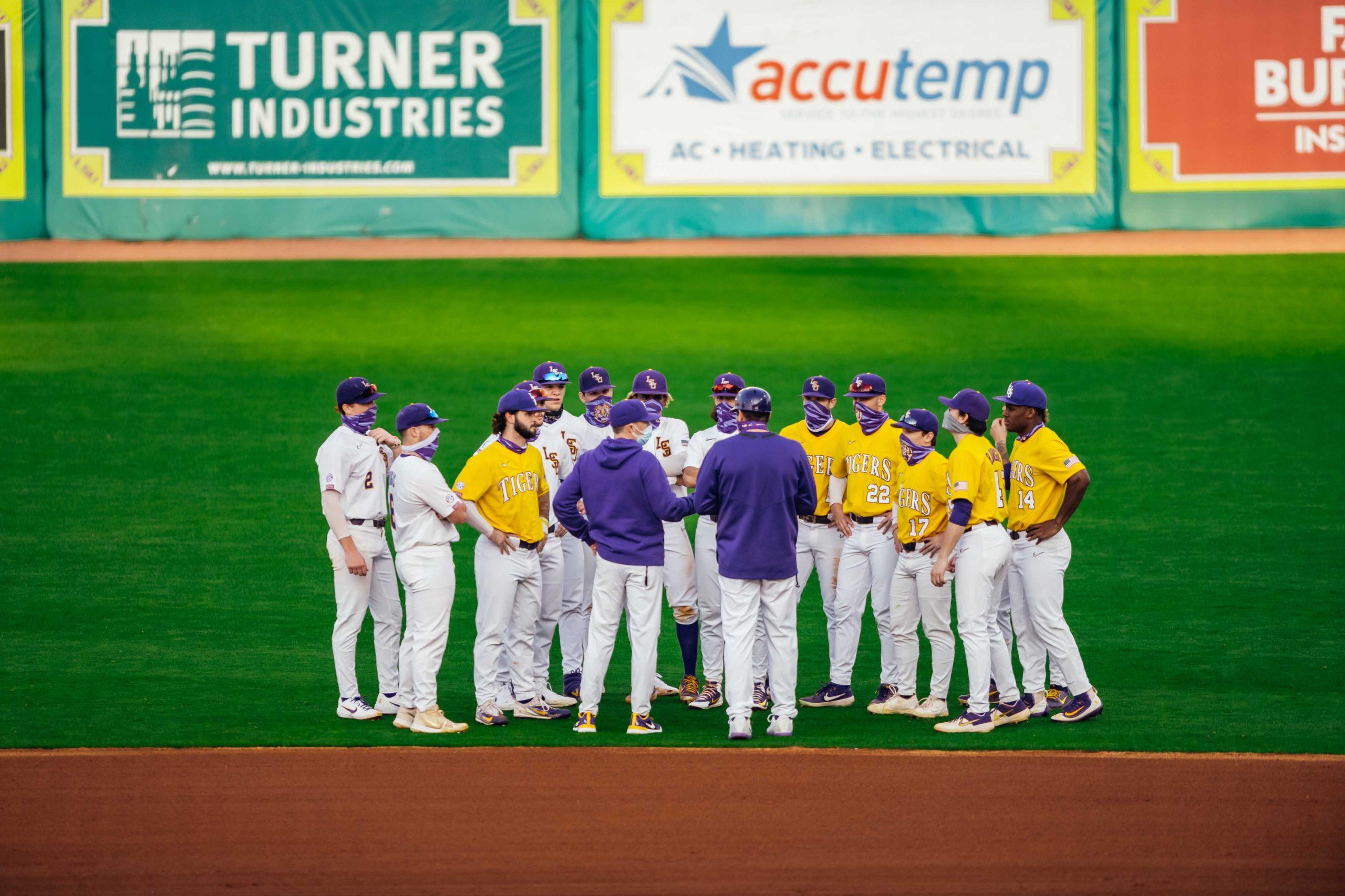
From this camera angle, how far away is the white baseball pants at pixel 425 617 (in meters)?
8.30

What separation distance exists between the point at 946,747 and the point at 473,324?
40.9 feet

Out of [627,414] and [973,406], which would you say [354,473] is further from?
[973,406]

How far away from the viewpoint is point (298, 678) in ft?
31.6

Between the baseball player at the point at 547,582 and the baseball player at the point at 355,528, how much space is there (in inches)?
29.0

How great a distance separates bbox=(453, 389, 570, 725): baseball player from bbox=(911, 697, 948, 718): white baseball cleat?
229 centimetres

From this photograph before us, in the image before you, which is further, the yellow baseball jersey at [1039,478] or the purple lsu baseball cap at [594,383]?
the purple lsu baseball cap at [594,383]

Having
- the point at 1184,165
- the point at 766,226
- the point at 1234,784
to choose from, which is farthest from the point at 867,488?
the point at 1184,165

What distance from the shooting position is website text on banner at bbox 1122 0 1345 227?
20.4 meters

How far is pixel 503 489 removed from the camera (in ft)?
28.0

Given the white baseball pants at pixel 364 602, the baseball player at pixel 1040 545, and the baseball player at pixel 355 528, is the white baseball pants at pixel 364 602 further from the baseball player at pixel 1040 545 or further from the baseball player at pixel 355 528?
the baseball player at pixel 1040 545

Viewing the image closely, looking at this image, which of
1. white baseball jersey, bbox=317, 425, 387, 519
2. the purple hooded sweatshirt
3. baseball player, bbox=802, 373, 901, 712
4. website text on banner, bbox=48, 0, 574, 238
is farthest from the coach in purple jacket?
website text on banner, bbox=48, 0, 574, 238

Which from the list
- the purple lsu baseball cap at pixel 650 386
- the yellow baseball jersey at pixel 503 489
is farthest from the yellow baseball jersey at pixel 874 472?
the yellow baseball jersey at pixel 503 489

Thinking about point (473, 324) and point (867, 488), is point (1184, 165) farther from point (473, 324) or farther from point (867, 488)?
point (867, 488)

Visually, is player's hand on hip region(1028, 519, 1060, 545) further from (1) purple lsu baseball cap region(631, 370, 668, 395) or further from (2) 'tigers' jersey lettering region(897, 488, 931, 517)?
(1) purple lsu baseball cap region(631, 370, 668, 395)
